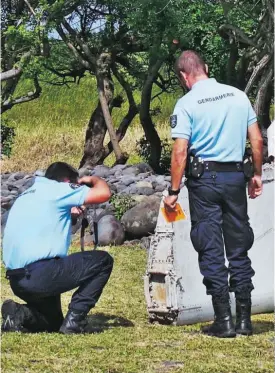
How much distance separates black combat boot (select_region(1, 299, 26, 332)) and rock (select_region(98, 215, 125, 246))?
16.7ft

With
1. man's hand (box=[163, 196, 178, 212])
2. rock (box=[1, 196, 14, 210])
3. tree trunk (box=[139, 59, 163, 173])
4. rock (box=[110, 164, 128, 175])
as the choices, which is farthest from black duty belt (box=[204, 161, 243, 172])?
tree trunk (box=[139, 59, 163, 173])

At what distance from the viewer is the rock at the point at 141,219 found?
11.6m

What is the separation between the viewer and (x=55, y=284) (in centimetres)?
607

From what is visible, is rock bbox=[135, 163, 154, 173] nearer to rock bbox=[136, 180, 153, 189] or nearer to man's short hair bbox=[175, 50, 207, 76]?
rock bbox=[136, 180, 153, 189]

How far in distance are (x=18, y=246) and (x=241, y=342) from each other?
1.56 m

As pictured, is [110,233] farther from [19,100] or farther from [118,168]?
[19,100]

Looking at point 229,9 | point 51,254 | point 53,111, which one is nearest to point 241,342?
point 51,254

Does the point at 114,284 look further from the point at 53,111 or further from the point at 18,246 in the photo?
the point at 53,111

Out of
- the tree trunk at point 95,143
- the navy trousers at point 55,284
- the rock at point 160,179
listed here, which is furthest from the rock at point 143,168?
the navy trousers at point 55,284

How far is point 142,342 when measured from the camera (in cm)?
578

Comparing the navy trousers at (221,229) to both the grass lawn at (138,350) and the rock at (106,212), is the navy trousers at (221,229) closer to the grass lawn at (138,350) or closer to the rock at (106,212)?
the grass lawn at (138,350)

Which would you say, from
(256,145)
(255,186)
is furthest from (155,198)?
(256,145)

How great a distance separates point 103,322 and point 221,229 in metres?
1.34

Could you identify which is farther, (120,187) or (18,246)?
(120,187)
